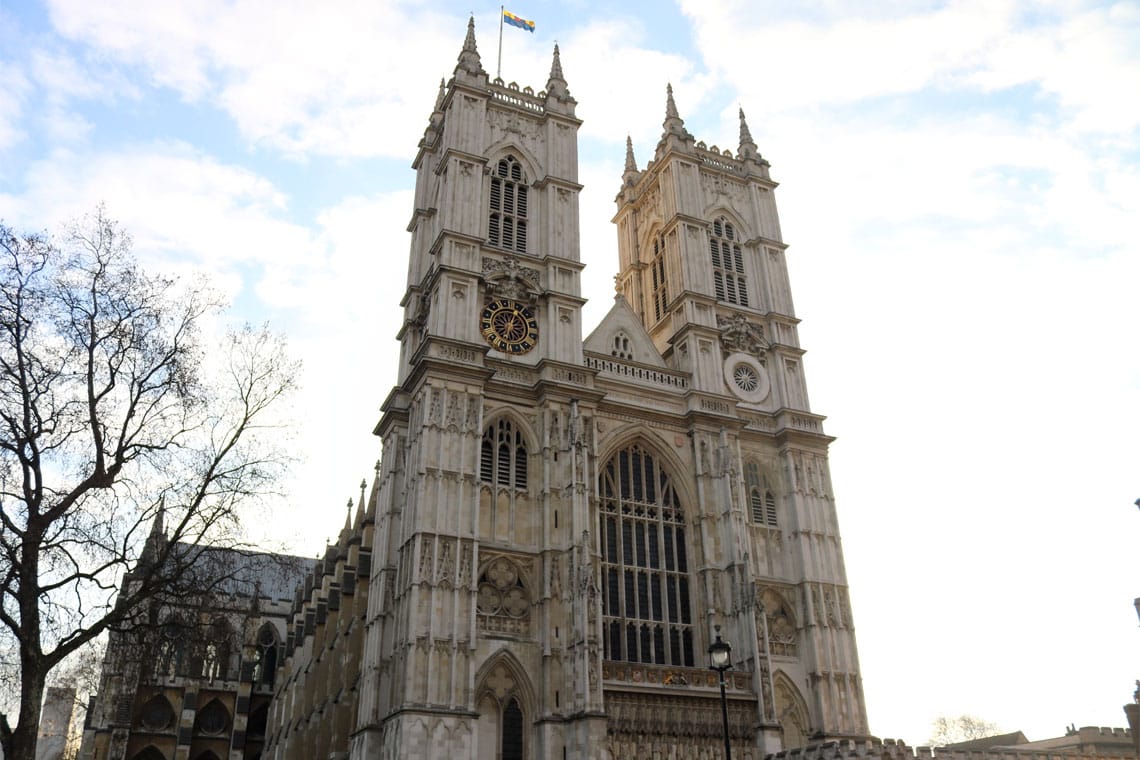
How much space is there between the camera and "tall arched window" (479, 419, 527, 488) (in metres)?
35.0

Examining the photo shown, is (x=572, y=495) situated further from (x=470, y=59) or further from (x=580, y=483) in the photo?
(x=470, y=59)

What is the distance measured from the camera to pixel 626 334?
4191 cm

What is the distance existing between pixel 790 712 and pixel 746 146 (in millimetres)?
30076

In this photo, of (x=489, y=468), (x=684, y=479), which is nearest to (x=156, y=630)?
(x=489, y=468)

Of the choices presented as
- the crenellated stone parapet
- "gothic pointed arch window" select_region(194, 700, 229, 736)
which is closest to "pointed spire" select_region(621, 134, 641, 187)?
the crenellated stone parapet

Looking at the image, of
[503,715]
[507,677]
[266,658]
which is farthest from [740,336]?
[266,658]

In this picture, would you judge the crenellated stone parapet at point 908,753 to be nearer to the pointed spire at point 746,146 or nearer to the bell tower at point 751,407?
the bell tower at point 751,407

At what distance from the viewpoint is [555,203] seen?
42281 mm

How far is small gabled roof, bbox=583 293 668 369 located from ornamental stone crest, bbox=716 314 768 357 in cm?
323

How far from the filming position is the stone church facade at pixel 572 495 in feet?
102

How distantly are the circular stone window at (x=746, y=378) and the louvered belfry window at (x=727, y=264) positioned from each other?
332cm

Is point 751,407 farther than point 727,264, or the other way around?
point 727,264

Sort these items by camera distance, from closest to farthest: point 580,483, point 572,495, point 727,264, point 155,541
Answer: point 155,541, point 572,495, point 580,483, point 727,264

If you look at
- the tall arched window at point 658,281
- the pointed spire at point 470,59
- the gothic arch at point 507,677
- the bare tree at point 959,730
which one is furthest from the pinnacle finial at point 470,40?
the bare tree at point 959,730
